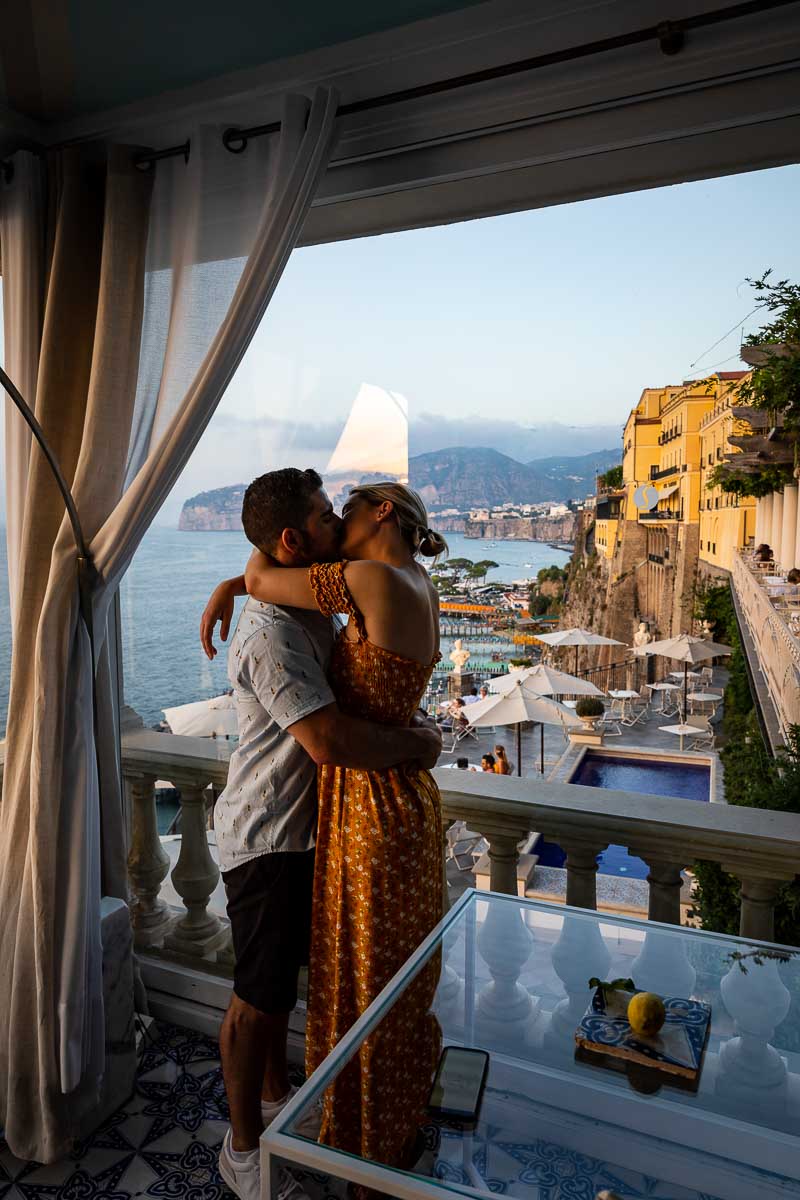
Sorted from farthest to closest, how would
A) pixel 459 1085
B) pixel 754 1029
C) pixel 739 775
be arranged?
pixel 739 775
pixel 754 1029
pixel 459 1085

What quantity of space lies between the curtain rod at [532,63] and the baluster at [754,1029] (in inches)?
70.5

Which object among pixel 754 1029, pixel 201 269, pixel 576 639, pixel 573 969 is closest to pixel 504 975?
pixel 573 969

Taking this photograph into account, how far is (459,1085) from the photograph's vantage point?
1.24 metres

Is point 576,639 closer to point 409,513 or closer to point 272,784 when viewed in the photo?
point 409,513

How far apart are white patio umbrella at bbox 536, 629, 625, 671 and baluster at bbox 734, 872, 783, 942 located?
2.01ft

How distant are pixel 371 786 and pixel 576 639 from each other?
71 cm

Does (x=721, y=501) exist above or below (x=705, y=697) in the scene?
above

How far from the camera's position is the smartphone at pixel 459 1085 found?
3.84 ft

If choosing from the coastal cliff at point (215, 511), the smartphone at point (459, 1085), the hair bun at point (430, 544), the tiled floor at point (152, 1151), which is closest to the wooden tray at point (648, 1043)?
the smartphone at point (459, 1085)

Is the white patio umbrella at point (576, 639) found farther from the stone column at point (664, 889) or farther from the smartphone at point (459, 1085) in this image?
the smartphone at point (459, 1085)

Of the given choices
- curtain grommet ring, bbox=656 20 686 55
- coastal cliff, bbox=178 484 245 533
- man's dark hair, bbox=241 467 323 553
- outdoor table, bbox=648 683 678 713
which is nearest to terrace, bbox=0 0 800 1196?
curtain grommet ring, bbox=656 20 686 55

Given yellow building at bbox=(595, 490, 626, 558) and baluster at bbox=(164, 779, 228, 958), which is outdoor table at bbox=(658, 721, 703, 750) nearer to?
yellow building at bbox=(595, 490, 626, 558)

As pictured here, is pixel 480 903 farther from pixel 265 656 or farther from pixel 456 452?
pixel 456 452

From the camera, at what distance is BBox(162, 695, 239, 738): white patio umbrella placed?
99.4 inches
